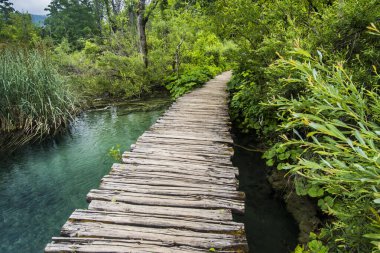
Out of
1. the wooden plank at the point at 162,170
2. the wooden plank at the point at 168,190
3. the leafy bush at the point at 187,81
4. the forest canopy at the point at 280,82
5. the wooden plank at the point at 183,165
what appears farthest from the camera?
the leafy bush at the point at 187,81

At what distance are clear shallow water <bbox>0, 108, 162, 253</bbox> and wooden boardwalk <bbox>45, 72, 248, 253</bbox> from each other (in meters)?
1.62

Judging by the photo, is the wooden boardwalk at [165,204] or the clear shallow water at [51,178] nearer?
the wooden boardwalk at [165,204]

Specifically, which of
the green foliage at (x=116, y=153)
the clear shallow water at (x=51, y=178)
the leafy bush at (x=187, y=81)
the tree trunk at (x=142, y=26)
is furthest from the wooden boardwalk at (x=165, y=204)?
the tree trunk at (x=142, y=26)

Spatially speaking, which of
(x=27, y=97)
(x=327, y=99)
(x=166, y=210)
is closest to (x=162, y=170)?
(x=166, y=210)

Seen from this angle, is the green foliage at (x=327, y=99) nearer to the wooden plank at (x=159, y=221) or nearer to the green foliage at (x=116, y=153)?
the wooden plank at (x=159, y=221)

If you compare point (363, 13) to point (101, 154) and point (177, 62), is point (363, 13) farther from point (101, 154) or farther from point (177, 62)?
point (177, 62)

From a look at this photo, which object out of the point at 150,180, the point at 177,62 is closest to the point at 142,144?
the point at 150,180

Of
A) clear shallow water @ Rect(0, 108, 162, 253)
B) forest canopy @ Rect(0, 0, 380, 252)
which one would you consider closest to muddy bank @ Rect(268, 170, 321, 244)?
forest canopy @ Rect(0, 0, 380, 252)

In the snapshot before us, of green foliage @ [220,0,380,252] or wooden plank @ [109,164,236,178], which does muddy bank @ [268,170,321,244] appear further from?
wooden plank @ [109,164,236,178]

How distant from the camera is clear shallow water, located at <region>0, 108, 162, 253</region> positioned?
3940 millimetres

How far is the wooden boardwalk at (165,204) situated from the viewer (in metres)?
2.28

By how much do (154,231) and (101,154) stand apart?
4.42m

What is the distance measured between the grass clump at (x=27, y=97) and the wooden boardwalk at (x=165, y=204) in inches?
156

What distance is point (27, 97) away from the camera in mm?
6727
